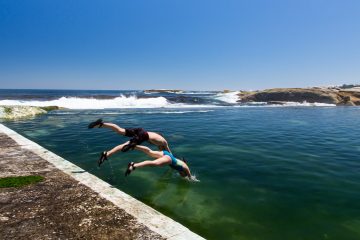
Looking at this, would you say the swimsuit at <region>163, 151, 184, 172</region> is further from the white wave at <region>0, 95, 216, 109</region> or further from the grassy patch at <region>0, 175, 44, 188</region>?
the white wave at <region>0, 95, 216, 109</region>

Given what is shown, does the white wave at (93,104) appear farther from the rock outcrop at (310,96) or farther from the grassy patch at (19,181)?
the grassy patch at (19,181)

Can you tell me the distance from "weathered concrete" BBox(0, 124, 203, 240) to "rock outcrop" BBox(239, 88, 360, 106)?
5145cm

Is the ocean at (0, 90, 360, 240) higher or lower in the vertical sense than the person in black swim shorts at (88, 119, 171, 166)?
lower

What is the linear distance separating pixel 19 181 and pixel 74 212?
2.41 meters

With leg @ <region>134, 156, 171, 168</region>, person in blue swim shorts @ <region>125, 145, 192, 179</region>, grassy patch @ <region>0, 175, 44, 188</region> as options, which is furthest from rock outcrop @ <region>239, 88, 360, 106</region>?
grassy patch @ <region>0, 175, 44, 188</region>

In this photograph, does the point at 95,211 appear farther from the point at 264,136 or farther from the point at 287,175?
the point at 264,136

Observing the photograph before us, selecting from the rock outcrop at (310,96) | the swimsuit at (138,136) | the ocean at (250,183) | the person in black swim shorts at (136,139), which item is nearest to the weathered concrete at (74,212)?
the person in black swim shorts at (136,139)

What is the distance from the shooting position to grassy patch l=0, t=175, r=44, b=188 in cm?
665

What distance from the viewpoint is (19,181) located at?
6848 mm

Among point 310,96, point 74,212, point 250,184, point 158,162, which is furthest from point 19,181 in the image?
point 310,96

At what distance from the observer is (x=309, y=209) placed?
6555mm

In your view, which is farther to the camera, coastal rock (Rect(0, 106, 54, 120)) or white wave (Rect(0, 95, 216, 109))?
white wave (Rect(0, 95, 216, 109))

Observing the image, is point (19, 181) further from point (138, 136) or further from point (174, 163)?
point (174, 163)

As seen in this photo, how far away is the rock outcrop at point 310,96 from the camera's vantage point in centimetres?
5153
